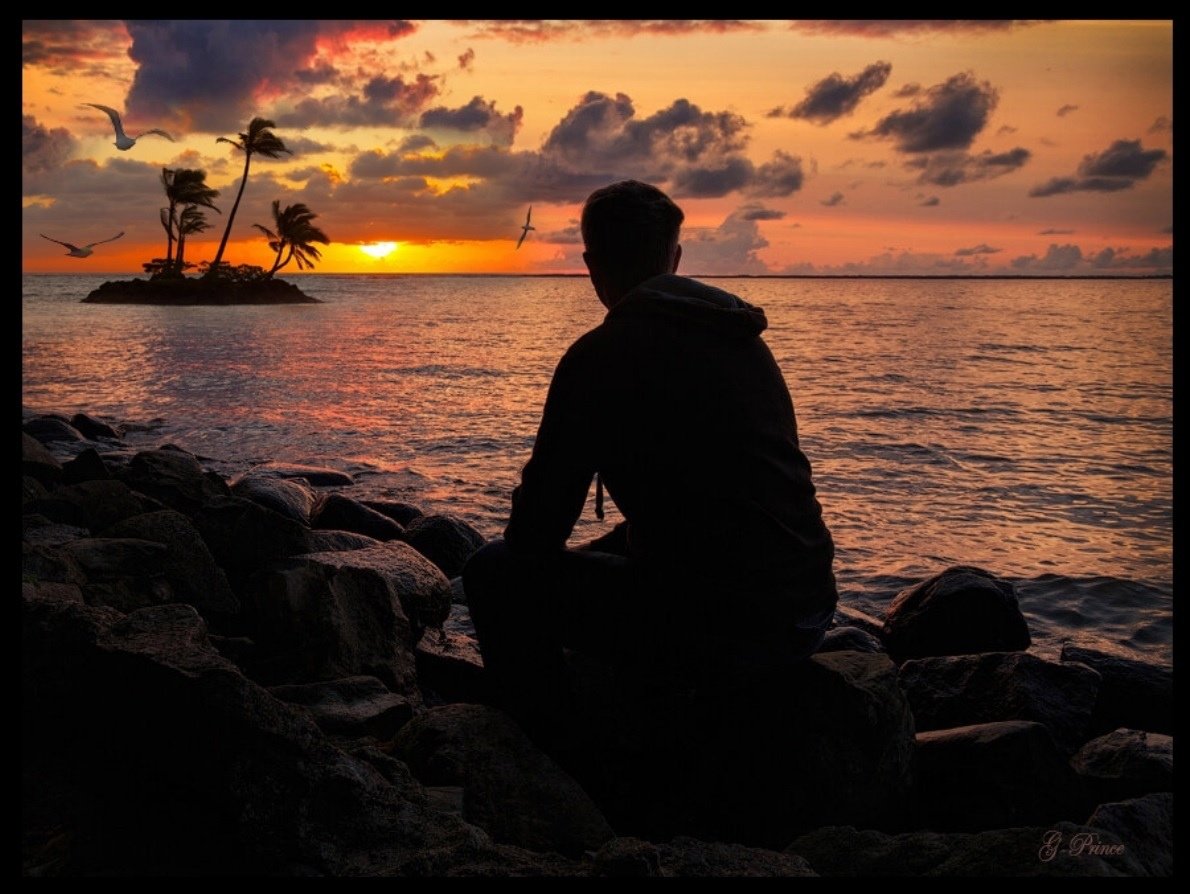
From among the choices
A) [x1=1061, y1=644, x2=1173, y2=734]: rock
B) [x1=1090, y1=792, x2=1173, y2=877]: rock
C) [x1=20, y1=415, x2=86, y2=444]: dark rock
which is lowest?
[x1=1061, y1=644, x2=1173, y2=734]: rock

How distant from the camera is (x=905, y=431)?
50.0ft

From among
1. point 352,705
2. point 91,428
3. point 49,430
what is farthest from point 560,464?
point 91,428

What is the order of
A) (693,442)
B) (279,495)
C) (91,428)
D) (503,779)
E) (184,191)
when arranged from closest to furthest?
(693,442), (503,779), (279,495), (91,428), (184,191)

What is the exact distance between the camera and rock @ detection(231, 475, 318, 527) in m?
7.60

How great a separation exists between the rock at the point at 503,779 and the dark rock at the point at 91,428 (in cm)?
1210

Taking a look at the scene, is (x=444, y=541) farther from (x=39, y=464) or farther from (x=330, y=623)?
(x=39, y=464)

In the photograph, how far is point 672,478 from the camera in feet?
9.07

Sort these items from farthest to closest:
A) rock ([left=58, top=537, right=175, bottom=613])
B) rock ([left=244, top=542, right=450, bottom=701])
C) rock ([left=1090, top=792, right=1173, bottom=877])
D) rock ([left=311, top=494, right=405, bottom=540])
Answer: rock ([left=311, top=494, right=405, bottom=540]) < rock ([left=58, top=537, right=175, bottom=613]) < rock ([left=244, top=542, right=450, bottom=701]) < rock ([left=1090, top=792, right=1173, bottom=877])

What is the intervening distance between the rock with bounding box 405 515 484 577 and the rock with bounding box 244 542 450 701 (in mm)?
2519

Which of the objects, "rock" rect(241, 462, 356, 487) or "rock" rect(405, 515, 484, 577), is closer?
"rock" rect(405, 515, 484, 577)

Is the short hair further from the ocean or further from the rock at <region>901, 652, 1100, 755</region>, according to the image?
the ocean

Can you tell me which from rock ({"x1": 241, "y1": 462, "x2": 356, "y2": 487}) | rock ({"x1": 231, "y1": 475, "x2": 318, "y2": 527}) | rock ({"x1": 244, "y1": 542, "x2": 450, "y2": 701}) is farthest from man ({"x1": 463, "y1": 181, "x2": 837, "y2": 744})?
rock ({"x1": 241, "y1": 462, "x2": 356, "y2": 487})

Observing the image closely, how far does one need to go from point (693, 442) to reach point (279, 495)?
5769 mm
